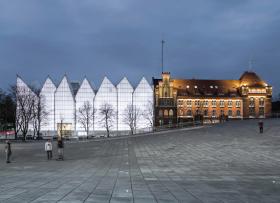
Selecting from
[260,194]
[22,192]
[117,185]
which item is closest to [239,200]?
[260,194]

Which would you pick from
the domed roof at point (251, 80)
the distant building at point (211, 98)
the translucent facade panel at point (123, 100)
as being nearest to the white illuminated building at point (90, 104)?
the translucent facade panel at point (123, 100)

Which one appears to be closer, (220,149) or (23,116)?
(220,149)

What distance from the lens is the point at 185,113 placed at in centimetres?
14475

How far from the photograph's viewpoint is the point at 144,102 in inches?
4961

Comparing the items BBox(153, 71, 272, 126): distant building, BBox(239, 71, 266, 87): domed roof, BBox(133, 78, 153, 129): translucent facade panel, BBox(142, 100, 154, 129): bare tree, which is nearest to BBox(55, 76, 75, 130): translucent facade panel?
BBox(133, 78, 153, 129): translucent facade panel

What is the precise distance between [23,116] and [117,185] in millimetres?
77945

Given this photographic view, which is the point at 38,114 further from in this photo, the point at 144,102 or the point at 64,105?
the point at 144,102

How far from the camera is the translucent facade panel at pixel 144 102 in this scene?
4882 inches

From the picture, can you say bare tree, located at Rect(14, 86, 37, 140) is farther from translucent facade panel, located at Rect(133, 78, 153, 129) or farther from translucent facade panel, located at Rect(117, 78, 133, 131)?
translucent facade panel, located at Rect(133, 78, 153, 129)

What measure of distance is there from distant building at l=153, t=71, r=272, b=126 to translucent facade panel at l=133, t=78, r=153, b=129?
498 inches

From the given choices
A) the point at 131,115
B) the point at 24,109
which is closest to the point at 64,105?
the point at 131,115

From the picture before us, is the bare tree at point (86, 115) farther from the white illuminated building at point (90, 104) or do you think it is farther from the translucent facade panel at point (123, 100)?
the translucent facade panel at point (123, 100)

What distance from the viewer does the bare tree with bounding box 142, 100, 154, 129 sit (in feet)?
405

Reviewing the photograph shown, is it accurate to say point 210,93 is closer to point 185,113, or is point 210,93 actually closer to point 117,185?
point 185,113
